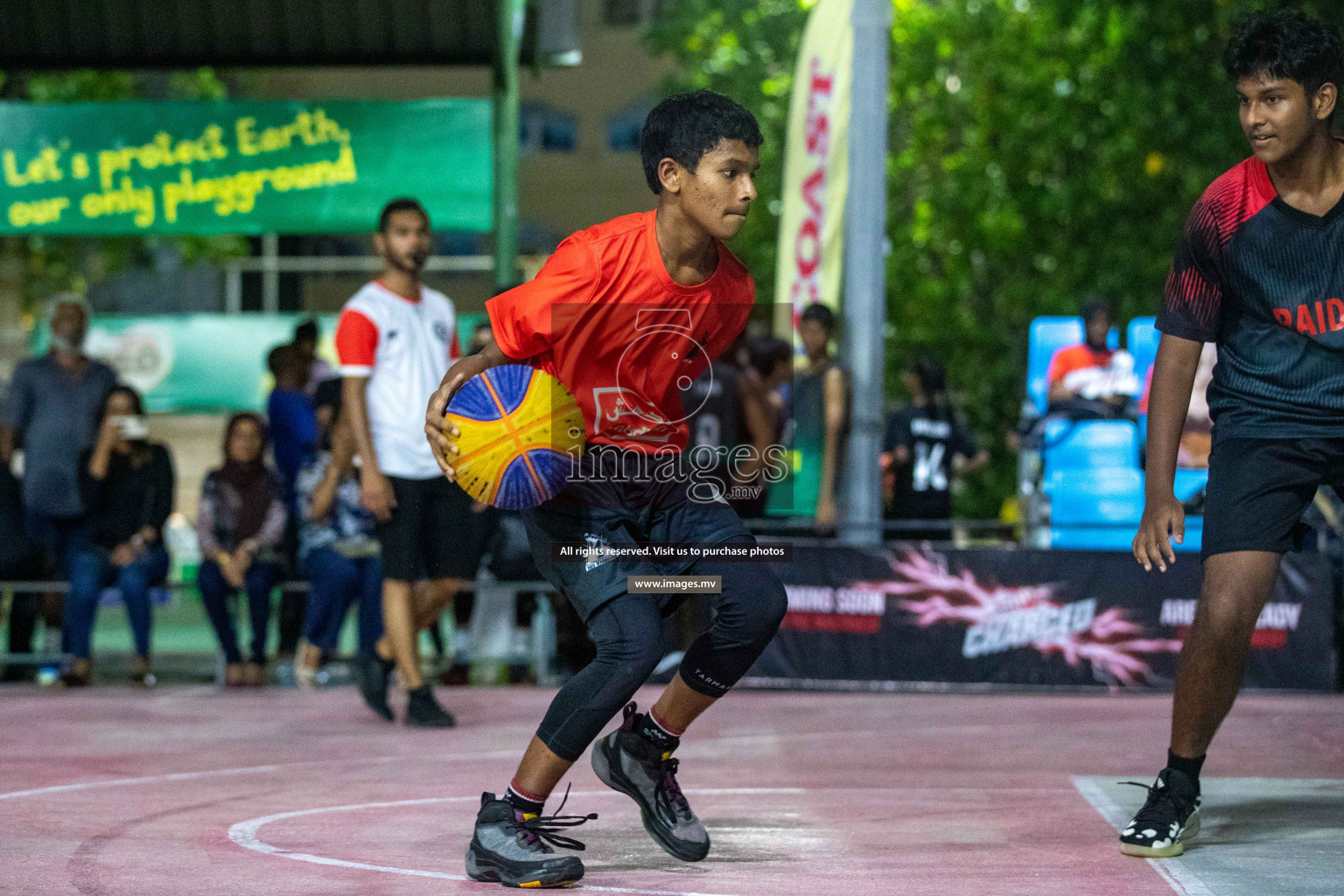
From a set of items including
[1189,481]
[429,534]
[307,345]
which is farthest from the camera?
[307,345]

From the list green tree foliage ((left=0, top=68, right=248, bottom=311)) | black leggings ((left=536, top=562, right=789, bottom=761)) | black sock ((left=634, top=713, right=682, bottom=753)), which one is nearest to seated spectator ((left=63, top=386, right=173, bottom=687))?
black sock ((left=634, top=713, right=682, bottom=753))

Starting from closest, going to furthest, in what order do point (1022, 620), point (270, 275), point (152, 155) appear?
point (1022, 620)
point (152, 155)
point (270, 275)

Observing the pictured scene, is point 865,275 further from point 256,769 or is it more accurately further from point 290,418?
point 256,769

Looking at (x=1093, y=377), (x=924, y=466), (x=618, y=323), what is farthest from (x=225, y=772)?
(x=1093, y=377)

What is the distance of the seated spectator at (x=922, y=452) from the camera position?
38.9 feet

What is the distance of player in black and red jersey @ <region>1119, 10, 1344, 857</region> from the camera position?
4.99 meters

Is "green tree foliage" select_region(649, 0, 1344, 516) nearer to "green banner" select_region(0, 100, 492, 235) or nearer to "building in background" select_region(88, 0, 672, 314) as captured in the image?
"green banner" select_region(0, 100, 492, 235)

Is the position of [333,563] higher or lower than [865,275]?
lower

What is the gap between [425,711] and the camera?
8.25m

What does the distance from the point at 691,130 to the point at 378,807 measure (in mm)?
2681

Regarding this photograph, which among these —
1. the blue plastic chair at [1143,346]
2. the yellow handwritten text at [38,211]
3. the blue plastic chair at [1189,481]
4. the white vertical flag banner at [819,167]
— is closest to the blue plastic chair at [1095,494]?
the blue plastic chair at [1189,481]

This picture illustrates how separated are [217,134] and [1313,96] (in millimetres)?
8974

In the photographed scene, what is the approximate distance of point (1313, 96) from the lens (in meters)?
4.98

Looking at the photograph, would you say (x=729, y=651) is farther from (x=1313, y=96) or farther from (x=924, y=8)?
(x=924, y=8)
